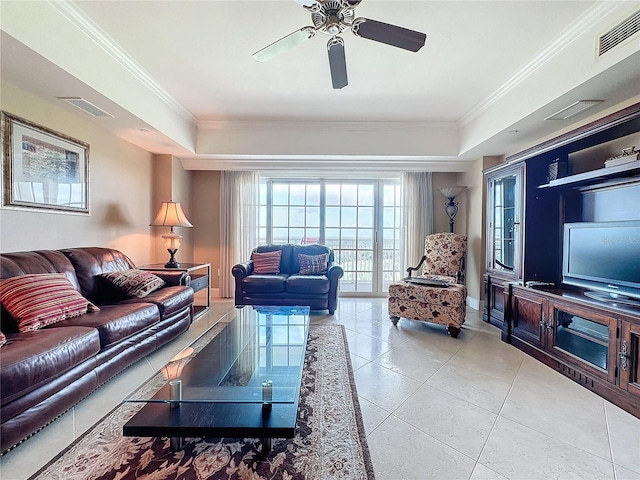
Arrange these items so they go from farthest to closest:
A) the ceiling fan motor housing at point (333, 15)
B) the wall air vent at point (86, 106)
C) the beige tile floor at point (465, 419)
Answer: the wall air vent at point (86, 106)
the ceiling fan motor housing at point (333, 15)
the beige tile floor at point (465, 419)

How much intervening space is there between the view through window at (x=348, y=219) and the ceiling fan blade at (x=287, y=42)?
10.1 ft

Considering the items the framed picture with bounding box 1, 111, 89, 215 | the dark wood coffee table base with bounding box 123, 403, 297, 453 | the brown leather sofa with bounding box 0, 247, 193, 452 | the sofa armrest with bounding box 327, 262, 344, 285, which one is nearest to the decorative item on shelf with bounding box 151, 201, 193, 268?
the brown leather sofa with bounding box 0, 247, 193, 452

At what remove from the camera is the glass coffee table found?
131 cm

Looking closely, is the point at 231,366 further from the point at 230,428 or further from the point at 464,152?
the point at 464,152

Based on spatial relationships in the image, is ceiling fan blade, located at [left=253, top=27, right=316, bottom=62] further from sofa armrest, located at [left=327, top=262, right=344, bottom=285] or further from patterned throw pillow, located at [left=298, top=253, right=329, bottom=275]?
patterned throw pillow, located at [left=298, top=253, right=329, bottom=275]

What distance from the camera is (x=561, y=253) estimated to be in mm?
2963

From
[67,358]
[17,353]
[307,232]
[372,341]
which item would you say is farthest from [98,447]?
[307,232]

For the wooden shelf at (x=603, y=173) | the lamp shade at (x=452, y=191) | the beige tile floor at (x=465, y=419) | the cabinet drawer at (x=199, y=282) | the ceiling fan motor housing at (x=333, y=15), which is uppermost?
the ceiling fan motor housing at (x=333, y=15)

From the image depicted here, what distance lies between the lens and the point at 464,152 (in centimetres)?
411

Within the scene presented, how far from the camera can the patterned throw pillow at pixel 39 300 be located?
1885 millimetres

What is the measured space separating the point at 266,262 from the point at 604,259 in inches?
149

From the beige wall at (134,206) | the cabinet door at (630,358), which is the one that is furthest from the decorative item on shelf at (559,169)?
the cabinet door at (630,358)

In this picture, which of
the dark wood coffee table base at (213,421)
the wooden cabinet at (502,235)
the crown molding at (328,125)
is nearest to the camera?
the dark wood coffee table base at (213,421)

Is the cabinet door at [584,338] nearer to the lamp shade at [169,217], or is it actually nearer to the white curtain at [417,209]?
the white curtain at [417,209]
